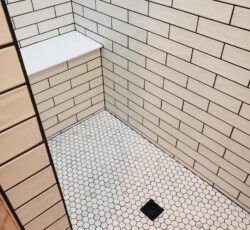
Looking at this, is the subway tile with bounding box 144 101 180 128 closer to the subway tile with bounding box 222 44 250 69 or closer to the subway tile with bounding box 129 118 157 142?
the subway tile with bounding box 129 118 157 142

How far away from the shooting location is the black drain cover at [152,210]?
5.62 feet

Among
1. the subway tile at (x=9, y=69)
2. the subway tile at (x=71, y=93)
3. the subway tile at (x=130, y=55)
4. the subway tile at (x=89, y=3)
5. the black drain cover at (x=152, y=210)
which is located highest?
the subway tile at (x=9, y=69)

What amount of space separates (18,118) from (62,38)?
58.7 inches

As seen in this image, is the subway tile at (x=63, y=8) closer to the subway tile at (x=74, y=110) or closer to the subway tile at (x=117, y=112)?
the subway tile at (x=74, y=110)

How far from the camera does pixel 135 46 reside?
182cm

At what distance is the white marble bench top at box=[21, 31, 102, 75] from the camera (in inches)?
74.9

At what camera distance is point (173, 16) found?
1465 mm

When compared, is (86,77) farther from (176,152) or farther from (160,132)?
(176,152)

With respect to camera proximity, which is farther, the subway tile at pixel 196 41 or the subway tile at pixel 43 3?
the subway tile at pixel 43 3

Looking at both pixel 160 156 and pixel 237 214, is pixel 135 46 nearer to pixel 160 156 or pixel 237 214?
pixel 160 156

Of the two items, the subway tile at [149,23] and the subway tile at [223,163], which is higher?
the subway tile at [149,23]

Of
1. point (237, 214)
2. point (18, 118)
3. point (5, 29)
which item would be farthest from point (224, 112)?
point (5, 29)

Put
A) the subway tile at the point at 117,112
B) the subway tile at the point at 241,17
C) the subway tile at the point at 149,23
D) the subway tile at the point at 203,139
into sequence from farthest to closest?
the subway tile at the point at 117,112 < the subway tile at the point at 203,139 < the subway tile at the point at 149,23 < the subway tile at the point at 241,17

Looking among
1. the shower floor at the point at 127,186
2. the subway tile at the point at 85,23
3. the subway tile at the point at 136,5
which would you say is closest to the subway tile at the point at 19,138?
the shower floor at the point at 127,186
